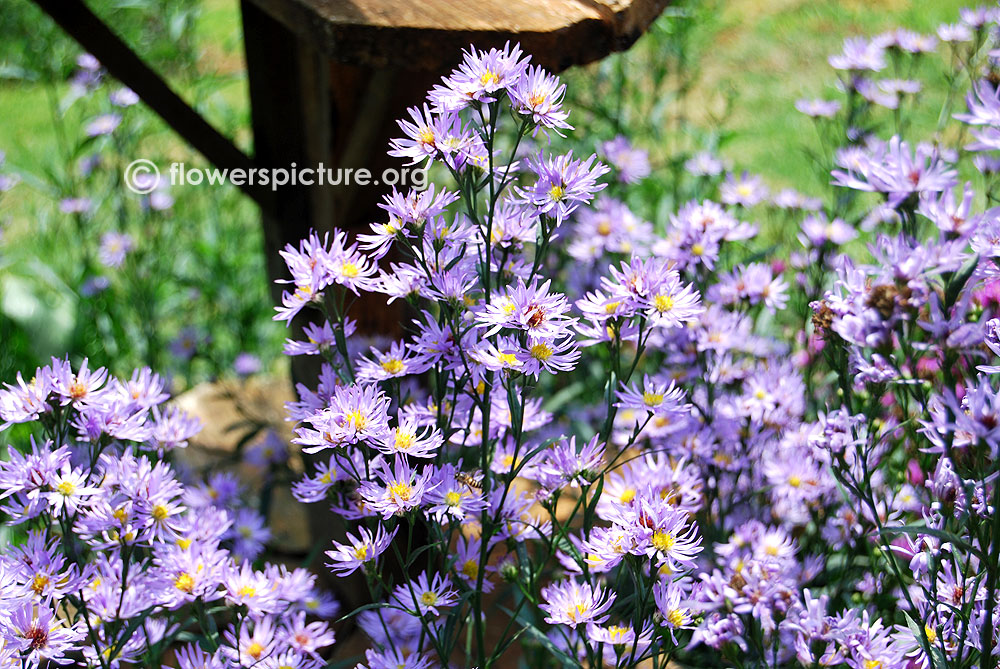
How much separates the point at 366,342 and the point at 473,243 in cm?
Answer: 53

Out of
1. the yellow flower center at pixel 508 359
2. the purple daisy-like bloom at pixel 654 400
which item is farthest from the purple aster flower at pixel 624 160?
the yellow flower center at pixel 508 359

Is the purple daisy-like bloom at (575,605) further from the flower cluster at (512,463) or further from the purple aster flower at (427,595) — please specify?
the purple aster flower at (427,595)

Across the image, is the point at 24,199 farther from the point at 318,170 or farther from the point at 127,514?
Result: the point at 127,514

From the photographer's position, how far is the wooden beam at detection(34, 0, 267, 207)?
65.7 inches

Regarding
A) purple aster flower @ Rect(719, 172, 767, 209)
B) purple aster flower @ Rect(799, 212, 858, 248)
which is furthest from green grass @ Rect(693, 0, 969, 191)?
purple aster flower @ Rect(799, 212, 858, 248)

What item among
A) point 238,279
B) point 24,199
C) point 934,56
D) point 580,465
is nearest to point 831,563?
point 580,465

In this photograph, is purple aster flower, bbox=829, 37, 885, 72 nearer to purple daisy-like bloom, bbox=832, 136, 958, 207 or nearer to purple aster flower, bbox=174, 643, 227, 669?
purple daisy-like bloom, bbox=832, 136, 958, 207

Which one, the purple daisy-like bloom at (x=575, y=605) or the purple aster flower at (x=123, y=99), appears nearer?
the purple daisy-like bloom at (x=575, y=605)

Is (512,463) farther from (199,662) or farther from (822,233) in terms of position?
(822,233)

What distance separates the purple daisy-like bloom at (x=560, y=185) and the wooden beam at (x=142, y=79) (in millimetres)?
857

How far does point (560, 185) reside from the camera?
3.55 ft

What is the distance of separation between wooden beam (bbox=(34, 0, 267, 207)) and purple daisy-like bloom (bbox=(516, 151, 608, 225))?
0.86 m

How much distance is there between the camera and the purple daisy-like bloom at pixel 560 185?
3.48ft

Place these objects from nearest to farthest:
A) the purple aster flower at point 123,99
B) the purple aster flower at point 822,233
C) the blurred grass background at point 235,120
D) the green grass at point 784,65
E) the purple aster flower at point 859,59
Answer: the purple aster flower at point 822,233 → the purple aster flower at point 859,59 → the purple aster flower at point 123,99 → the blurred grass background at point 235,120 → the green grass at point 784,65
